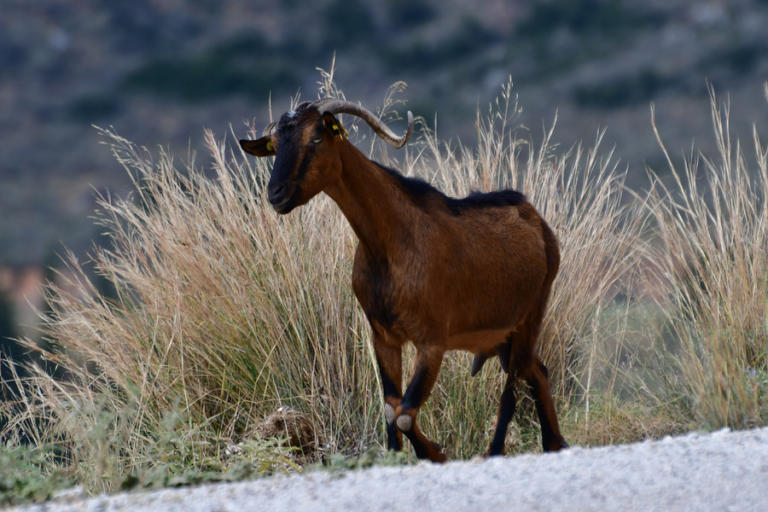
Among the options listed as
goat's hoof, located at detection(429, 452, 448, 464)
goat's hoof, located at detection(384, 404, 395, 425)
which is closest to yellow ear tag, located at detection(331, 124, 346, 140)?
goat's hoof, located at detection(384, 404, 395, 425)

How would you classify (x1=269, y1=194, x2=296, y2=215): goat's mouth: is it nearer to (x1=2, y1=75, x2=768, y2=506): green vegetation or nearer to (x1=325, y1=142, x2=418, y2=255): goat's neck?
(x1=325, y1=142, x2=418, y2=255): goat's neck

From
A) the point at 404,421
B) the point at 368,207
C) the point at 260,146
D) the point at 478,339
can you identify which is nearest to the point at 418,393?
the point at 404,421

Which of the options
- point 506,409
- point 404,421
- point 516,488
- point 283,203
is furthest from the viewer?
point 506,409

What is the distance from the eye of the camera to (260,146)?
3941 millimetres

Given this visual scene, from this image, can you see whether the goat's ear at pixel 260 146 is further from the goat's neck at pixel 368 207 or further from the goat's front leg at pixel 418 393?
the goat's front leg at pixel 418 393

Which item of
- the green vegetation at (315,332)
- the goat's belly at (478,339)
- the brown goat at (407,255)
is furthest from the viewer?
the green vegetation at (315,332)

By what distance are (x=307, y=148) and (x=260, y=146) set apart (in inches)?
14.4

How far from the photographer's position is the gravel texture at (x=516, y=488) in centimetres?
268

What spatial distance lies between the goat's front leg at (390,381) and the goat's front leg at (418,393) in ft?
0.29

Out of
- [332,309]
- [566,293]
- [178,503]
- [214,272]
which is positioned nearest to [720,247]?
[566,293]

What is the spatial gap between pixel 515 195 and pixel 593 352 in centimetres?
113

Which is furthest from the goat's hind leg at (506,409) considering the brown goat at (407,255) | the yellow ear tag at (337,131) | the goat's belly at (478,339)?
the yellow ear tag at (337,131)

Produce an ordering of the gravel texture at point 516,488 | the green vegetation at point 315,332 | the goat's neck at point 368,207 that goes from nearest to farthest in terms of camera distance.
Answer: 1. the gravel texture at point 516,488
2. the goat's neck at point 368,207
3. the green vegetation at point 315,332

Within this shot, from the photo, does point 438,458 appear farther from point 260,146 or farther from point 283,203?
point 260,146
